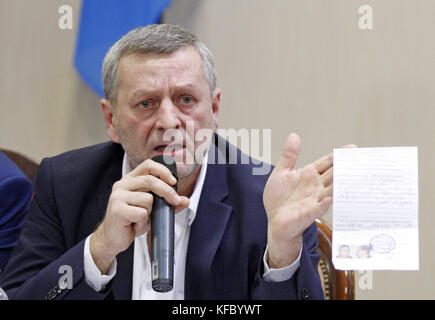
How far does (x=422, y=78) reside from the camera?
2500 mm

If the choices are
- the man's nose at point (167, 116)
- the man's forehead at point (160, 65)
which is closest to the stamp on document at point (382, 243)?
the man's nose at point (167, 116)

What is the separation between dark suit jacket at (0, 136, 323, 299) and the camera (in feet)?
5.07

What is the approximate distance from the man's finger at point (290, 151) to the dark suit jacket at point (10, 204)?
1033mm

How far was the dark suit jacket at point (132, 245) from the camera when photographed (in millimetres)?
1544

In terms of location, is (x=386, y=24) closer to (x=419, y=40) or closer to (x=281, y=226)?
(x=419, y=40)

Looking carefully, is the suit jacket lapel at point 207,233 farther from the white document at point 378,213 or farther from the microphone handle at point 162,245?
the white document at point 378,213

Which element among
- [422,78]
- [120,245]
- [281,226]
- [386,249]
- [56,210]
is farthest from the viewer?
[422,78]

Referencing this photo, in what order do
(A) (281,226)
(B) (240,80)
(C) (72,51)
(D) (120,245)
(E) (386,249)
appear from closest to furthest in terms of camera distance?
(E) (386,249), (A) (281,226), (D) (120,245), (B) (240,80), (C) (72,51)

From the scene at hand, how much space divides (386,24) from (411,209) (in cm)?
161

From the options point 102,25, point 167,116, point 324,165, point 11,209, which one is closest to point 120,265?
point 167,116

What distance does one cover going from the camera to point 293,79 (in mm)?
2838

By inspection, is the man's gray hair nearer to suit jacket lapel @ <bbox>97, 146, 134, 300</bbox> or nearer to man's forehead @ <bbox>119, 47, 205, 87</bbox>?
man's forehead @ <bbox>119, 47, 205, 87</bbox>

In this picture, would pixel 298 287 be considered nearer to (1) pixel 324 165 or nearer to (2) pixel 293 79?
(1) pixel 324 165
